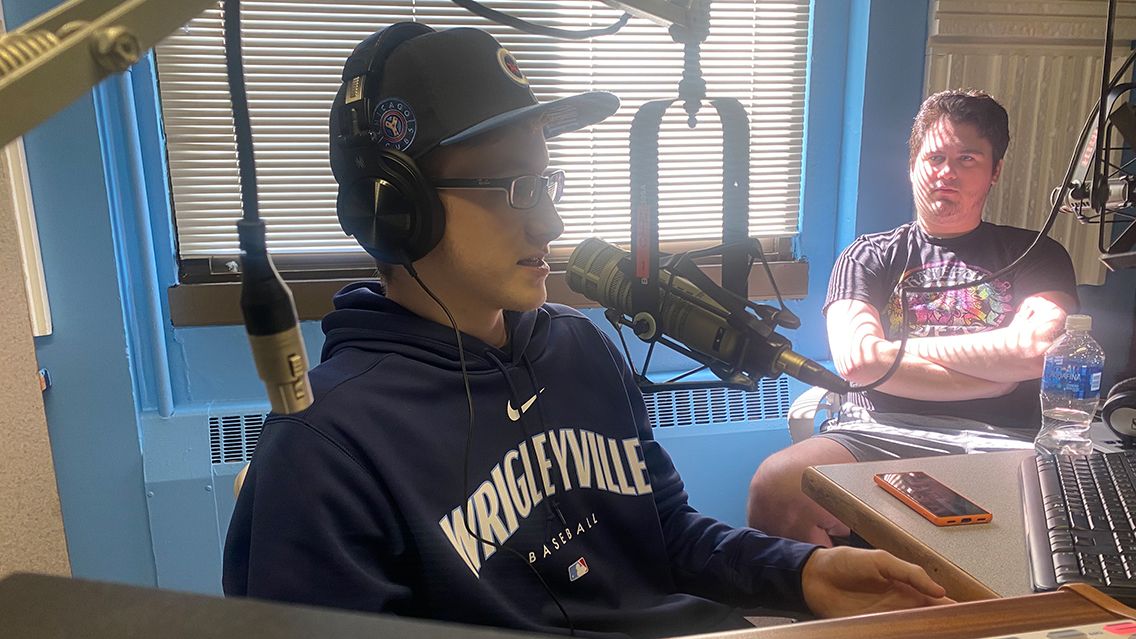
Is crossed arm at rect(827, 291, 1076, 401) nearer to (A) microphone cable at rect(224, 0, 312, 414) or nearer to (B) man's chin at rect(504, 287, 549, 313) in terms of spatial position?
(B) man's chin at rect(504, 287, 549, 313)

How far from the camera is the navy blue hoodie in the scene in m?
0.74

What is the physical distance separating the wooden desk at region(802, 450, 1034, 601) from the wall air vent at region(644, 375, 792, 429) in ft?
3.48

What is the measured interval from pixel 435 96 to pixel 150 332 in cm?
143

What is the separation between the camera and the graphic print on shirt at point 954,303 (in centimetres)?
177

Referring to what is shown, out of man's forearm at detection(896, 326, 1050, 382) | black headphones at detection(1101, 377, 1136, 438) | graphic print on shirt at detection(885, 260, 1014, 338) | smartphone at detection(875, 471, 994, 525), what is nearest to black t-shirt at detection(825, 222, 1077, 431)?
graphic print on shirt at detection(885, 260, 1014, 338)

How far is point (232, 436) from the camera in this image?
189cm

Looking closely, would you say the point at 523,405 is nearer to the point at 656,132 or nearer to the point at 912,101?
the point at 656,132

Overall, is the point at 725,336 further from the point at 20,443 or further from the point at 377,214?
the point at 20,443

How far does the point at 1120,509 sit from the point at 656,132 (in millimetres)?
697

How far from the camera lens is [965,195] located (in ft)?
5.89

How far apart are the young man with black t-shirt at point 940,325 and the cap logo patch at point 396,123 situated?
120cm

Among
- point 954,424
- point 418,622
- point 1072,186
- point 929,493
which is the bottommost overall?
point 954,424

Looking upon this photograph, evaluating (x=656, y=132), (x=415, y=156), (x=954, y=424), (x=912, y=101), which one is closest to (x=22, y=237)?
(x=415, y=156)

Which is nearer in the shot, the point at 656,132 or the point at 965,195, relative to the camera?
the point at 656,132
